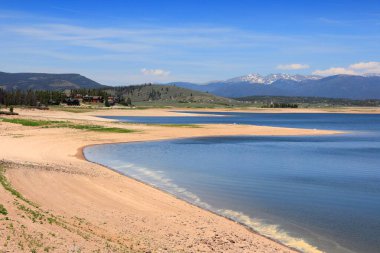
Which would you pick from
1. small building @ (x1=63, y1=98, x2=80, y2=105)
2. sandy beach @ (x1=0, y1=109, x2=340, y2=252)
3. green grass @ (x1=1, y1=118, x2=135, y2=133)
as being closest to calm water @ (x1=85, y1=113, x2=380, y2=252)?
sandy beach @ (x1=0, y1=109, x2=340, y2=252)

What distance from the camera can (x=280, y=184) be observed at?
105 feet

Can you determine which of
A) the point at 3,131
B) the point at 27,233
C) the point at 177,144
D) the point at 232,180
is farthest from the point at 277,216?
the point at 3,131

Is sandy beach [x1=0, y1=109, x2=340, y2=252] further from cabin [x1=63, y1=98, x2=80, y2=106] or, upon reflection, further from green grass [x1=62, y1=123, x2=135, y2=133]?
cabin [x1=63, y1=98, x2=80, y2=106]

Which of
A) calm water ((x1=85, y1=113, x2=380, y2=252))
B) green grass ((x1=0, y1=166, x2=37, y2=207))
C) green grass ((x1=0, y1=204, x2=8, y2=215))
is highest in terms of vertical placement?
green grass ((x1=0, y1=204, x2=8, y2=215))

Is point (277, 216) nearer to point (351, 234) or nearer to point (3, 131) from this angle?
point (351, 234)

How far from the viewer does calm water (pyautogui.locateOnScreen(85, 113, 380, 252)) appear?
20516mm

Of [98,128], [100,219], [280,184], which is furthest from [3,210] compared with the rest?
[98,128]

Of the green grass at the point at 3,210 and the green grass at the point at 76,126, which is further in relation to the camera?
the green grass at the point at 76,126

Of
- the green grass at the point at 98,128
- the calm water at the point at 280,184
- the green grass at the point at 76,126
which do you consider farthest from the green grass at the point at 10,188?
the green grass at the point at 76,126

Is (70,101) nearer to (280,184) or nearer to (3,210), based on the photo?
(280,184)

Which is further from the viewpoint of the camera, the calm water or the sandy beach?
the calm water

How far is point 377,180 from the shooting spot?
115 ft

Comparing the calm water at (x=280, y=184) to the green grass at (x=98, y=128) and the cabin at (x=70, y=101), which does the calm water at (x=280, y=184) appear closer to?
the green grass at (x=98, y=128)

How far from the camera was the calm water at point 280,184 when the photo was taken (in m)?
20.5
